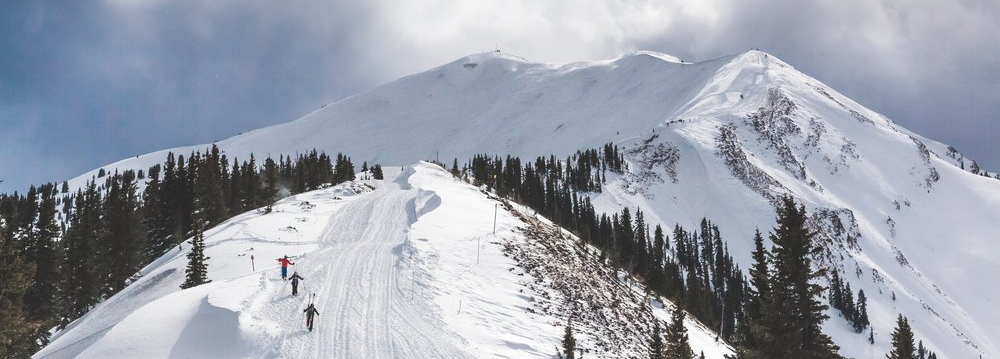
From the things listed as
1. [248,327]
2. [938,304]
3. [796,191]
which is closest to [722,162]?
[796,191]

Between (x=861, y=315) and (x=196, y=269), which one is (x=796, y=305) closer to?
(x=196, y=269)

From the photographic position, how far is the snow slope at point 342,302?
19.1m

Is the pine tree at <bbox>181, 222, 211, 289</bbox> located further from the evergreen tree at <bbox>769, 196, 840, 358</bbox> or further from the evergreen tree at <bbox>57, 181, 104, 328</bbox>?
the evergreen tree at <bbox>57, 181, 104, 328</bbox>

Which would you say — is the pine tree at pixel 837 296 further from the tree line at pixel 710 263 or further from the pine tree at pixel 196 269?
the pine tree at pixel 196 269

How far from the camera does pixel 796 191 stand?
165875 mm

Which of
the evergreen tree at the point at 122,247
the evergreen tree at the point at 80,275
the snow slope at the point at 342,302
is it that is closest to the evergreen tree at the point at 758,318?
the snow slope at the point at 342,302

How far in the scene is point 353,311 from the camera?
2239 cm

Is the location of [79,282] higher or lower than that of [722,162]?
lower

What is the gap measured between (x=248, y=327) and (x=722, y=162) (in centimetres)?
16930

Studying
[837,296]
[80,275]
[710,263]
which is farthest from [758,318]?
[837,296]

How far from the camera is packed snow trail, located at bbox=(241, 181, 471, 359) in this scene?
1886 centimetres

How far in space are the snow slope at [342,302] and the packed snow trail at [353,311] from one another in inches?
2.2

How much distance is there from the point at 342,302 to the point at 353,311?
50.4 inches

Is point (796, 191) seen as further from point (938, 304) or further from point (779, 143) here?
point (938, 304)
